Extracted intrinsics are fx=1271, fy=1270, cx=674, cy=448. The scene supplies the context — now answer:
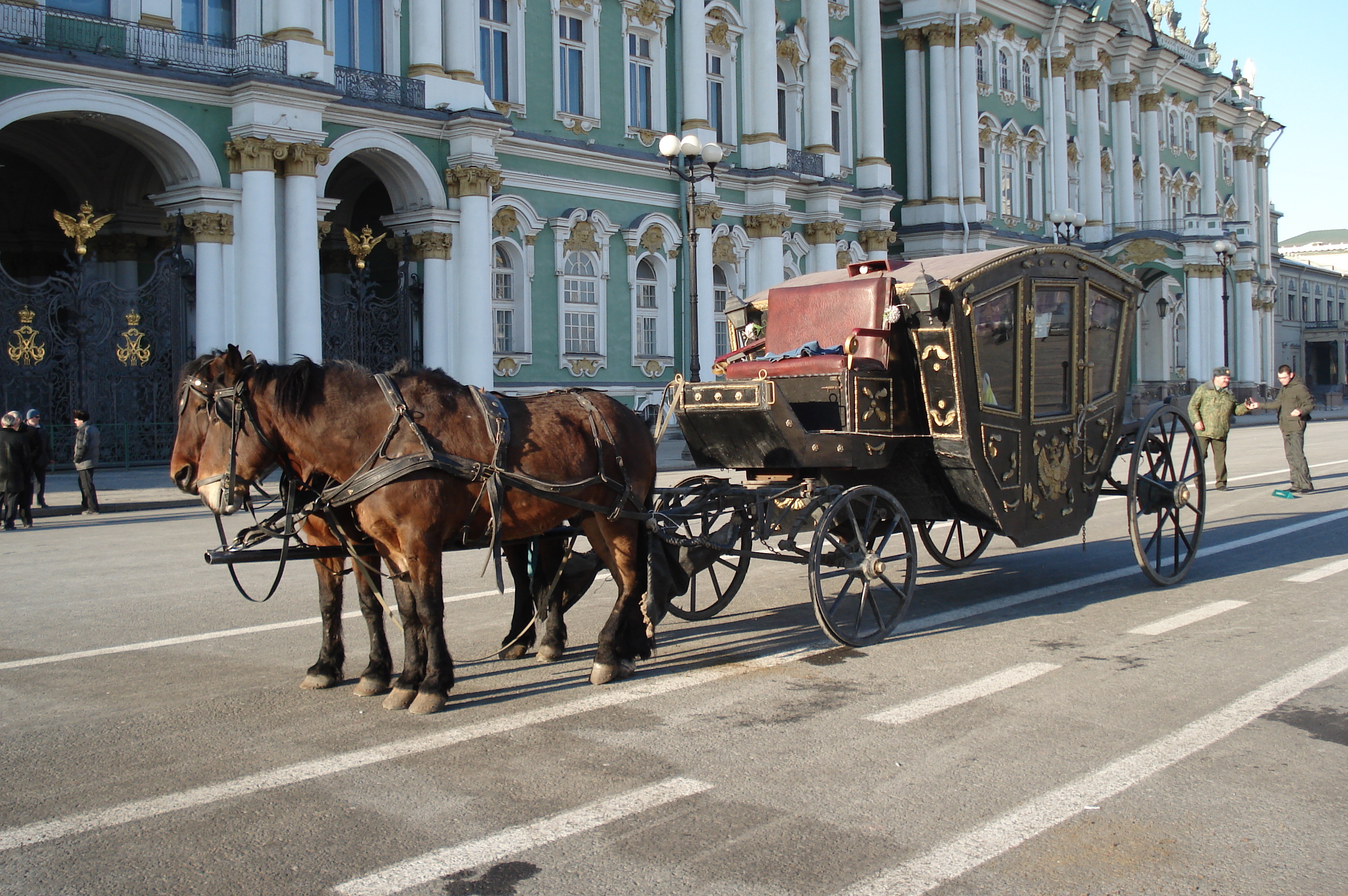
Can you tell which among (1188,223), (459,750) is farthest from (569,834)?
(1188,223)

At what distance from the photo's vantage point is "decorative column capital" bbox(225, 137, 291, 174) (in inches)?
880

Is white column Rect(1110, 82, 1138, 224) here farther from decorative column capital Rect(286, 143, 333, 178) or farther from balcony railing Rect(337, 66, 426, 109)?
decorative column capital Rect(286, 143, 333, 178)

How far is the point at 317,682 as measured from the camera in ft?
22.0

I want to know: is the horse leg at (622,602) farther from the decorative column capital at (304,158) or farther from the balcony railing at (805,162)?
the balcony railing at (805,162)

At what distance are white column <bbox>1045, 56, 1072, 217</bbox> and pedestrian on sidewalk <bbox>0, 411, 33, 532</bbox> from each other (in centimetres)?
3932

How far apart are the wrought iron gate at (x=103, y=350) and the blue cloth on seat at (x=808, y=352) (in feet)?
52.2

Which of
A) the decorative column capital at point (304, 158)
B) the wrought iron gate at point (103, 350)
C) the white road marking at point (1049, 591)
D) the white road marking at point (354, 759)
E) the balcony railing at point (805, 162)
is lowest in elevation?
the white road marking at point (354, 759)

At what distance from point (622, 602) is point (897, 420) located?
263 centimetres

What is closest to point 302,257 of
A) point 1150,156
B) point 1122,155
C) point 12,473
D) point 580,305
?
point 580,305

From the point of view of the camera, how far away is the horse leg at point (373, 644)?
6.53 m

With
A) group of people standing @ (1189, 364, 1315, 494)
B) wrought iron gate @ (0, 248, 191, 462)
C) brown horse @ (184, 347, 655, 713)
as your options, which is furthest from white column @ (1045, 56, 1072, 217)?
brown horse @ (184, 347, 655, 713)

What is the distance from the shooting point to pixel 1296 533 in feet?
42.5

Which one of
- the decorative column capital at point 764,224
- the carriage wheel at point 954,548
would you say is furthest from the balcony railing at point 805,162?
the carriage wheel at point 954,548

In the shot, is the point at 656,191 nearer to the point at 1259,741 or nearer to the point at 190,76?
the point at 190,76
